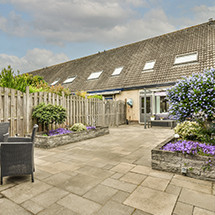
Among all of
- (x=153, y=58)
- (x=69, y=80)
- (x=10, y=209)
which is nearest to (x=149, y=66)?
(x=153, y=58)

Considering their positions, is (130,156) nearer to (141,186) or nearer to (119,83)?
(141,186)

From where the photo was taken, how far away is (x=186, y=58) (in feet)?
35.5

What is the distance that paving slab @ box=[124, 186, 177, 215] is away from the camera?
6.07 ft

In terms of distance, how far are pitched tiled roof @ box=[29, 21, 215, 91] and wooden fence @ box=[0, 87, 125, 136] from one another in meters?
3.22

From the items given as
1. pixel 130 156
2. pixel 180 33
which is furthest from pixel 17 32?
pixel 180 33

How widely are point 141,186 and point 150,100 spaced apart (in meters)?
9.62

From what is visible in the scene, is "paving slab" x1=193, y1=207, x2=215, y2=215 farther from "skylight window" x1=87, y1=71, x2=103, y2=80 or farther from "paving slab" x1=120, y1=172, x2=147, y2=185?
"skylight window" x1=87, y1=71, x2=103, y2=80

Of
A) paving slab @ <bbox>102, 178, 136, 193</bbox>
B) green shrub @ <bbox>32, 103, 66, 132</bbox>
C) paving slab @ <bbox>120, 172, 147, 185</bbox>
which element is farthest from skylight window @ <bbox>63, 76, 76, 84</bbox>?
paving slab @ <bbox>102, 178, 136, 193</bbox>

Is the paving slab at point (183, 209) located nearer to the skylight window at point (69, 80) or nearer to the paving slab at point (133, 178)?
the paving slab at point (133, 178)

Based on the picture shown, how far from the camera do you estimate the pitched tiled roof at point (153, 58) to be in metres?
10.4

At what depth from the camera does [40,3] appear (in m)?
6.66

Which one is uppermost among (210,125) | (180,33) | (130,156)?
(180,33)

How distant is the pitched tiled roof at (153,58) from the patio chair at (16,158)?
9.63 metres

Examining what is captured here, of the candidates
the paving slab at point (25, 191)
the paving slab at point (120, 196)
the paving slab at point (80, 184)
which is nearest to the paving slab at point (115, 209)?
the paving slab at point (120, 196)
